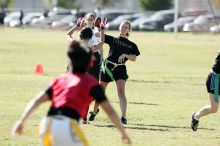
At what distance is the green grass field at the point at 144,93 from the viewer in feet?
40.9

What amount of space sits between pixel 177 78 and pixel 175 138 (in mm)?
13955

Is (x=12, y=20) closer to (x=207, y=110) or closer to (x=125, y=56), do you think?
(x=125, y=56)

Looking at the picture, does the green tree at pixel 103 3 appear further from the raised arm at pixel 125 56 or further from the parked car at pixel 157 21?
the raised arm at pixel 125 56

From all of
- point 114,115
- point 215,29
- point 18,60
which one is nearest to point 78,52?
point 114,115

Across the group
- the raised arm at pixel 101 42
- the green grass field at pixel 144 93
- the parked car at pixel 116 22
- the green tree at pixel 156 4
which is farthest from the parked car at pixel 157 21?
the raised arm at pixel 101 42

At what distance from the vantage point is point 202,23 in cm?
5128

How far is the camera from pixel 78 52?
681 centimetres

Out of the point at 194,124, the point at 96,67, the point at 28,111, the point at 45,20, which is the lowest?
the point at 45,20

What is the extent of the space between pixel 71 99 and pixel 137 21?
207 ft

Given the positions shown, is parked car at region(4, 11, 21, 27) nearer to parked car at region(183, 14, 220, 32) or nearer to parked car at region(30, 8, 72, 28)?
parked car at region(30, 8, 72, 28)

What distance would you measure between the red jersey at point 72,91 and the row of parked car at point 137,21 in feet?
138

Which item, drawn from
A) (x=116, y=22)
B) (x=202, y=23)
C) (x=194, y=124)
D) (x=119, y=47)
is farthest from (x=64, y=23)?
(x=194, y=124)

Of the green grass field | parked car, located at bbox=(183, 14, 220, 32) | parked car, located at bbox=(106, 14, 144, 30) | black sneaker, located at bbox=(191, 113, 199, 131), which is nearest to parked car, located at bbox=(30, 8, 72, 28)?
parked car, located at bbox=(106, 14, 144, 30)

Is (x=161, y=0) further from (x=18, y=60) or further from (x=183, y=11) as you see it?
Answer: (x=18, y=60)
